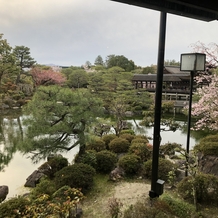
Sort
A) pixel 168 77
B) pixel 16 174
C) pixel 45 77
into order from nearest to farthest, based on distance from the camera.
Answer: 1. pixel 16 174
2. pixel 45 77
3. pixel 168 77

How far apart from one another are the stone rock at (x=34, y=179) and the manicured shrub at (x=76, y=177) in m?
0.58

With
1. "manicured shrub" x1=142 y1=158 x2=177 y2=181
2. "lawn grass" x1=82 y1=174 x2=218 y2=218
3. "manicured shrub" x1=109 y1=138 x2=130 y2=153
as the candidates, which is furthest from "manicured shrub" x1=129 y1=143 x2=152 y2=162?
"lawn grass" x1=82 y1=174 x2=218 y2=218

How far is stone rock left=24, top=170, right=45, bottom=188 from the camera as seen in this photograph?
330cm

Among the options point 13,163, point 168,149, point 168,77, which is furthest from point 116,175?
point 168,77

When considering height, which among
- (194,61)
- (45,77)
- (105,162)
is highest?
(194,61)

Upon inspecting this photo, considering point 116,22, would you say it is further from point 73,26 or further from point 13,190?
point 13,190

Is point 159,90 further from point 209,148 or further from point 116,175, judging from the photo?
point 116,175

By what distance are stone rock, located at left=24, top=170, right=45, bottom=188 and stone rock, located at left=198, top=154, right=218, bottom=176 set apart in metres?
2.81

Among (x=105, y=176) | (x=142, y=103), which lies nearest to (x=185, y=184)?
(x=105, y=176)

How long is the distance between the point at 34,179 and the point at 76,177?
3.14 ft

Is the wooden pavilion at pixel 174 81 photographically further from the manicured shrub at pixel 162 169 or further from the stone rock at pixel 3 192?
the stone rock at pixel 3 192

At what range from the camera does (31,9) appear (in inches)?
109

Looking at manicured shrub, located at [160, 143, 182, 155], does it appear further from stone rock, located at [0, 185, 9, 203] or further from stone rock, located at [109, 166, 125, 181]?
stone rock, located at [0, 185, 9, 203]

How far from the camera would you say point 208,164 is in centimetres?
316
